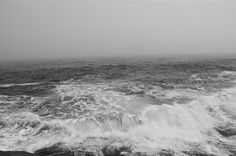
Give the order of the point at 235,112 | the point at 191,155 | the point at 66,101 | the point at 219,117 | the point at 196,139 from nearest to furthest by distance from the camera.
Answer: the point at 191,155, the point at 196,139, the point at 219,117, the point at 235,112, the point at 66,101

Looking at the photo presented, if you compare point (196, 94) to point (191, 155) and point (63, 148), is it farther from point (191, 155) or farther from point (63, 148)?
point (63, 148)

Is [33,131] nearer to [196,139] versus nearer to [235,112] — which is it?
[196,139]

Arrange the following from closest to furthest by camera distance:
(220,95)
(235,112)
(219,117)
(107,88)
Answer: (219,117)
(235,112)
(220,95)
(107,88)

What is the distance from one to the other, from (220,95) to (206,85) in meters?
2.35

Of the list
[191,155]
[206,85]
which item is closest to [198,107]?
[191,155]

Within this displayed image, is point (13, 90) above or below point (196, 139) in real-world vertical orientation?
above

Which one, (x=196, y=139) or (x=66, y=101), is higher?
(x=66, y=101)

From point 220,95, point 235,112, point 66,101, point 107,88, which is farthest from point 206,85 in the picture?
point 66,101

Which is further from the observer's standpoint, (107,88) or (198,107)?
(107,88)

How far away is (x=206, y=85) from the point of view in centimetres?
1230

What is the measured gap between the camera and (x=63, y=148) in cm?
497

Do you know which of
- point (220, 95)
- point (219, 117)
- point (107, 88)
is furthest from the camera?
point (107, 88)

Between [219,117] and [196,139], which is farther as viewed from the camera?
[219,117]

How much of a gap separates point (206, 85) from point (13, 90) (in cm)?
1380
